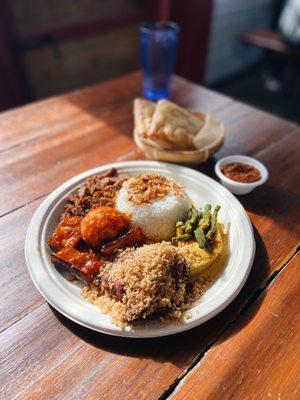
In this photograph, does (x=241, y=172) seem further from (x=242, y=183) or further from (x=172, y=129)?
(x=172, y=129)

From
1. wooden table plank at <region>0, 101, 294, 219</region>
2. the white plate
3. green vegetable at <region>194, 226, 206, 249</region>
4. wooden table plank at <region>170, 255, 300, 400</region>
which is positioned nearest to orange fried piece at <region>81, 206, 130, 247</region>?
the white plate

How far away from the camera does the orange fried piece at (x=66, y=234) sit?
1222 mm

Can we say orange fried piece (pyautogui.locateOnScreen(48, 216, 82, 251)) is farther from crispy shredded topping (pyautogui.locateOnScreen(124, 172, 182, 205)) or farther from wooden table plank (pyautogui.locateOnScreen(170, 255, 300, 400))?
wooden table plank (pyautogui.locateOnScreen(170, 255, 300, 400))

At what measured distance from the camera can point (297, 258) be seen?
4.03ft

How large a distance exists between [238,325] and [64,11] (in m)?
3.70

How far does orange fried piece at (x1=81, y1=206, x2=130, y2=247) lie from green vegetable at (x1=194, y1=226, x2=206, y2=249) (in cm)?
28

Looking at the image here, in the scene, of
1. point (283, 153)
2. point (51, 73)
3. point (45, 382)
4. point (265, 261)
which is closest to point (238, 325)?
point (265, 261)

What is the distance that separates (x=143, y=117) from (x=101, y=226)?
0.74 m

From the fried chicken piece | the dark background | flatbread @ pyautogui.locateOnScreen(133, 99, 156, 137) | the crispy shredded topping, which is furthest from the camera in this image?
the dark background

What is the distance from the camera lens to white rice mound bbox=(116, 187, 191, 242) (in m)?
1.32

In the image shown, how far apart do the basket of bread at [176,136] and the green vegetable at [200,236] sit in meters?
0.47

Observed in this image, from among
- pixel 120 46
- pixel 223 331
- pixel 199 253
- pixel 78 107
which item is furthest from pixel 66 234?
pixel 120 46

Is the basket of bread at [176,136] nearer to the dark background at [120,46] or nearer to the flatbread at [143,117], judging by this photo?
the flatbread at [143,117]

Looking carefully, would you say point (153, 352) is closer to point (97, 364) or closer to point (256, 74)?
point (97, 364)
